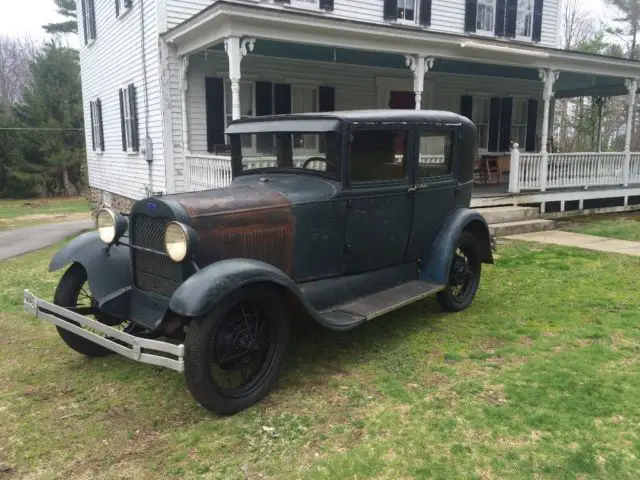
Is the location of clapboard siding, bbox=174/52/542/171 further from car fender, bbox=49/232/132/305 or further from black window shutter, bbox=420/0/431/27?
car fender, bbox=49/232/132/305

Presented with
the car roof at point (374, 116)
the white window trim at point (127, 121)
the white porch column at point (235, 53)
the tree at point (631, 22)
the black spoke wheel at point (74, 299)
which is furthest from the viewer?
the tree at point (631, 22)

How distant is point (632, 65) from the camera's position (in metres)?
13.1

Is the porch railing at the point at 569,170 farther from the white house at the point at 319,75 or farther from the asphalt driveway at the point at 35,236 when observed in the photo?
the asphalt driveway at the point at 35,236

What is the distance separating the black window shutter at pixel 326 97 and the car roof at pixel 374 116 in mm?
8102

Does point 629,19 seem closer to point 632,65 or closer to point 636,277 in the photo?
point 632,65

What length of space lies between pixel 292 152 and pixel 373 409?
220 cm

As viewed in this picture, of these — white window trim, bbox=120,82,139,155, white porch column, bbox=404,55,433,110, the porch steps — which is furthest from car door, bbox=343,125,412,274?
white window trim, bbox=120,82,139,155

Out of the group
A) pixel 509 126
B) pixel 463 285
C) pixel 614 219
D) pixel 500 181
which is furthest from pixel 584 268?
pixel 509 126

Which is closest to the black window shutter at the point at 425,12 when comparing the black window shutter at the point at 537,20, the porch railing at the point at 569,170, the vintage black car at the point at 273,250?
the black window shutter at the point at 537,20

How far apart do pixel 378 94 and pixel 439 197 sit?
31.4ft

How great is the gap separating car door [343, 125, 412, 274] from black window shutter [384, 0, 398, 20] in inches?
384

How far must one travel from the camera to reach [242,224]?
3564mm

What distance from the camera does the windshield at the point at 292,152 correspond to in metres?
4.09

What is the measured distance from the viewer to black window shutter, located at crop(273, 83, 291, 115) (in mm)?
12133
